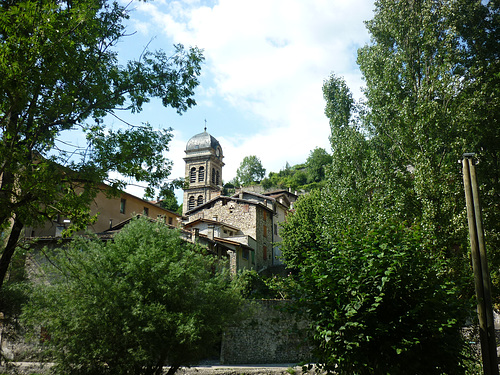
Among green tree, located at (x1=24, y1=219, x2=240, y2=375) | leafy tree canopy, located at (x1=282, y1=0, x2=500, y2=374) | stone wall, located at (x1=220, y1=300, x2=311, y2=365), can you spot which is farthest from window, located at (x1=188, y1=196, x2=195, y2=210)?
green tree, located at (x1=24, y1=219, x2=240, y2=375)

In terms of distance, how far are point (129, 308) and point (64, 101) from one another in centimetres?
799

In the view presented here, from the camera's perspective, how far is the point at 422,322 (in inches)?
274

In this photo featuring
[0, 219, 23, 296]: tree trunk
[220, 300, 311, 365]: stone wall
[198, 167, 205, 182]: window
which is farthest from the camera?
[198, 167, 205, 182]: window

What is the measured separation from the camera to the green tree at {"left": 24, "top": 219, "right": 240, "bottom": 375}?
12672 millimetres

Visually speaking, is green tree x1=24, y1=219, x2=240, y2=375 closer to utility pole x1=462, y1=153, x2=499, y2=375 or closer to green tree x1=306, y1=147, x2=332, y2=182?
utility pole x1=462, y1=153, x2=499, y2=375

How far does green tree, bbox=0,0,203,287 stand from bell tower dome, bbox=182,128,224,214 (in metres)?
46.3

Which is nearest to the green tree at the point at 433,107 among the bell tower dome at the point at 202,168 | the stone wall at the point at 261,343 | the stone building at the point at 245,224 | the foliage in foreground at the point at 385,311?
the foliage in foreground at the point at 385,311

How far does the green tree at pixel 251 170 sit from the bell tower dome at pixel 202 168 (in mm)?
18502

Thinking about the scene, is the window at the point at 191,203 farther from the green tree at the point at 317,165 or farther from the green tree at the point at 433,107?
the green tree at the point at 433,107

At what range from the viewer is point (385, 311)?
23.9 ft

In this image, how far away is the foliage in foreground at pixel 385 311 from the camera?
270 inches

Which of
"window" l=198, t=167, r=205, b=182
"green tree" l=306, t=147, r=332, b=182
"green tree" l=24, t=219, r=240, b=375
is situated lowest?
"green tree" l=24, t=219, r=240, b=375

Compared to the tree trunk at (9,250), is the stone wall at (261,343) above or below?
below

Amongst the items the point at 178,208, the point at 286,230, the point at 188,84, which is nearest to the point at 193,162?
the point at 178,208
